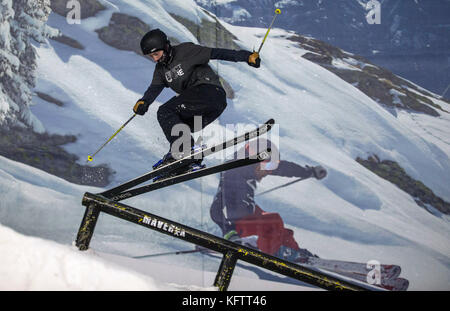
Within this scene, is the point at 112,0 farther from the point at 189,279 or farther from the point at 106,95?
the point at 189,279

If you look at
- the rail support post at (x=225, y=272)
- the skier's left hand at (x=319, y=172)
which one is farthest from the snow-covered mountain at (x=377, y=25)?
the rail support post at (x=225, y=272)

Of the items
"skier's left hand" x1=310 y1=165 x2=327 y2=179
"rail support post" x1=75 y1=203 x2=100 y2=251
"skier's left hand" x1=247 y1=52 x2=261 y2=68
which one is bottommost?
"rail support post" x1=75 y1=203 x2=100 y2=251

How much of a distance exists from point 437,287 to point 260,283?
260cm

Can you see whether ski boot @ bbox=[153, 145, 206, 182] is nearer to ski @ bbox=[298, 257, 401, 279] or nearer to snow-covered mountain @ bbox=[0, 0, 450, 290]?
snow-covered mountain @ bbox=[0, 0, 450, 290]

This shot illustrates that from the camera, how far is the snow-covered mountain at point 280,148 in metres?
5.18

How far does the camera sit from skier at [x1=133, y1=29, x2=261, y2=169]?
10.4 feet

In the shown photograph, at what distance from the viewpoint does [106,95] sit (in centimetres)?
585

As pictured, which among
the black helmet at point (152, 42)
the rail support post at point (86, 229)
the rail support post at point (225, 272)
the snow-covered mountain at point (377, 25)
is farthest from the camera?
the snow-covered mountain at point (377, 25)

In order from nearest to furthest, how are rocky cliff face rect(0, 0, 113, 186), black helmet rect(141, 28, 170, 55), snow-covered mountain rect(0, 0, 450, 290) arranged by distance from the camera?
black helmet rect(141, 28, 170, 55) → snow-covered mountain rect(0, 0, 450, 290) → rocky cliff face rect(0, 0, 113, 186)

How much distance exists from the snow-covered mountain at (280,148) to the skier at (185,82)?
2336 millimetres

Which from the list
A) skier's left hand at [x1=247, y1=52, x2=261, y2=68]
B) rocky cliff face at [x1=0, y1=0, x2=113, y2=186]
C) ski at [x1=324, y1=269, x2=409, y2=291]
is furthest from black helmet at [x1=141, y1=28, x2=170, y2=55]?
ski at [x1=324, y1=269, x2=409, y2=291]

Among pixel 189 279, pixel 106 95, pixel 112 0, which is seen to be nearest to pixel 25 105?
pixel 106 95

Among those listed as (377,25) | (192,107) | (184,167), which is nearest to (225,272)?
(184,167)

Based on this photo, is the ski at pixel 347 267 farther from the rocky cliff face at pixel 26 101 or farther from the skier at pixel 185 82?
the rocky cliff face at pixel 26 101
